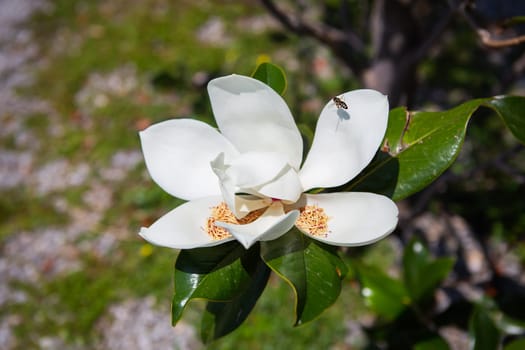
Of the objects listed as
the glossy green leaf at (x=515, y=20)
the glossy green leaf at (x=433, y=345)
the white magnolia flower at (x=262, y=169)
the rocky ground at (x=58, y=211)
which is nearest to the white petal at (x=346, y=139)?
the white magnolia flower at (x=262, y=169)

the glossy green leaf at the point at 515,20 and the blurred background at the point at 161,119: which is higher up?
the glossy green leaf at the point at 515,20

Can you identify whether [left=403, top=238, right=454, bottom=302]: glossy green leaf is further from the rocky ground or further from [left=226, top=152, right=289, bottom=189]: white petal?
the rocky ground

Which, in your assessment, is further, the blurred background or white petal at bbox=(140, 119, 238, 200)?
the blurred background

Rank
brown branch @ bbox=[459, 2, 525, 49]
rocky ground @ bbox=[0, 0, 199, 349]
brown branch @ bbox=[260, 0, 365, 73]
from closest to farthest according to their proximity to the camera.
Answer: brown branch @ bbox=[459, 2, 525, 49] < brown branch @ bbox=[260, 0, 365, 73] < rocky ground @ bbox=[0, 0, 199, 349]

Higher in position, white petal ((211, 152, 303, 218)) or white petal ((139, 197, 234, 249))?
white petal ((211, 152, 303, 218))

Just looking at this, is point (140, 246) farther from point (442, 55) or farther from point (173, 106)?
point (442, 55)

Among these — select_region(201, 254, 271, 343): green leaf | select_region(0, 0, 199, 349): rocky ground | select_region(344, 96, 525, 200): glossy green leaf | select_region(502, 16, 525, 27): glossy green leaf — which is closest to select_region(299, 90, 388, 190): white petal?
select_region(344, 96, 525, 200): glossy green leaf

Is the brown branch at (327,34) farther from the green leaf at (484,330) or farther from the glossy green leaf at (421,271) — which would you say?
the green leaf at (484,330)
